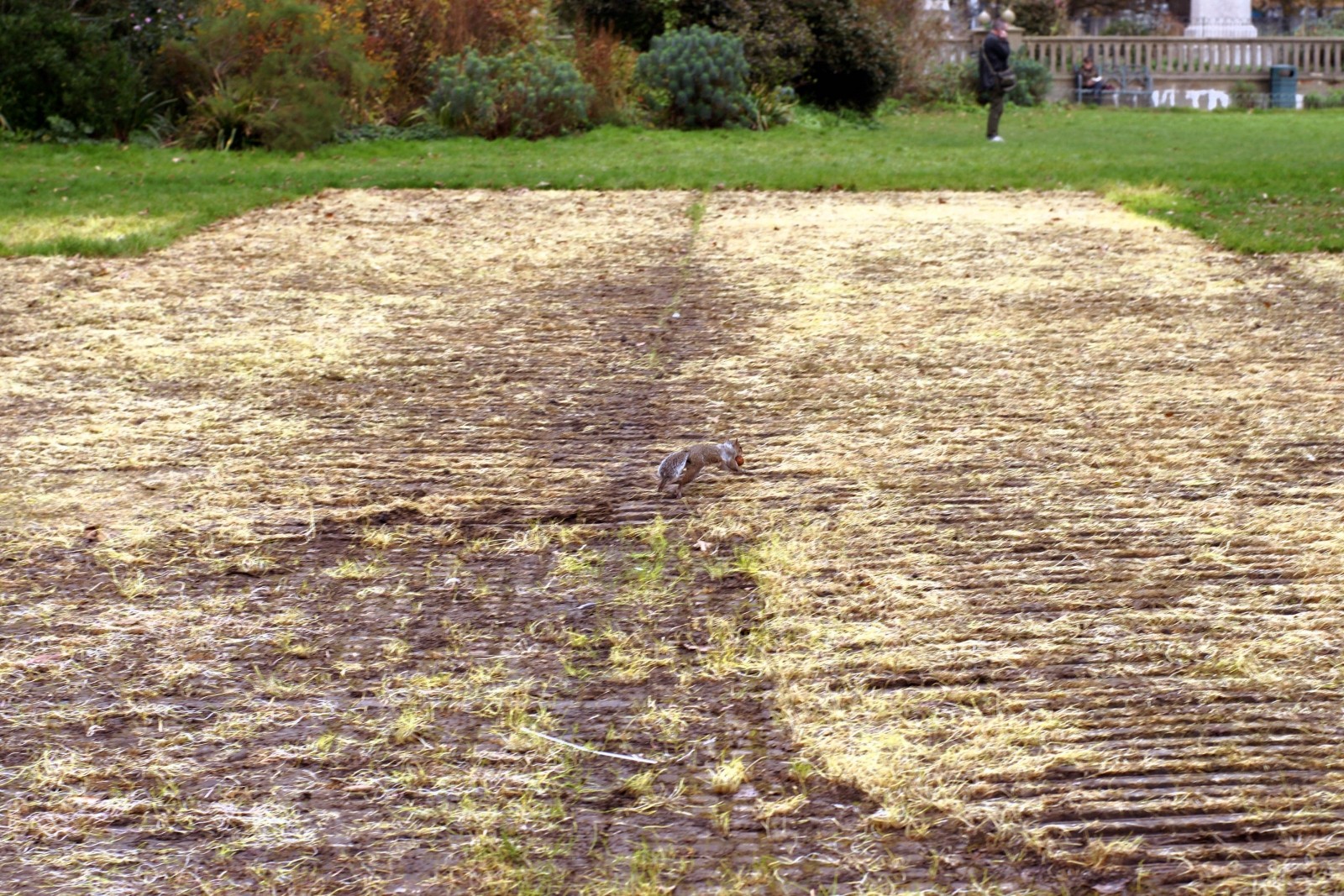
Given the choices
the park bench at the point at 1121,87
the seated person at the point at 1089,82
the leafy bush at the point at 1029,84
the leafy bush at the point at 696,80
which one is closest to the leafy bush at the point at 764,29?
the leafy bush at the point at 696,80

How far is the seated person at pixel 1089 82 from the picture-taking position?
27953mm

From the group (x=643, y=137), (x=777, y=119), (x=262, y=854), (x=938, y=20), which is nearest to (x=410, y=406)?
(x=262, y=854)

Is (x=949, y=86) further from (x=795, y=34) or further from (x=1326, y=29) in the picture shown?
(x=1326, y=29)

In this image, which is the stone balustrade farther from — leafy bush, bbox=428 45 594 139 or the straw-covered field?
the straw-covered field

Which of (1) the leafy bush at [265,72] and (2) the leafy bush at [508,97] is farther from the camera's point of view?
(2) the leafy bush at [508,97]

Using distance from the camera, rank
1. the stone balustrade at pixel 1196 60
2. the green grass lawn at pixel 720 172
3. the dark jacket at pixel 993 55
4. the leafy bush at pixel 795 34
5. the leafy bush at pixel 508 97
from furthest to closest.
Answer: the stone balustrade at pixel 1196 60 < the leafy bush at pixel 795 34 < the dark jacket at pixel 993 55 < the leafy bush at pixel 508 97 < the green grass lawn at pixel 720 172

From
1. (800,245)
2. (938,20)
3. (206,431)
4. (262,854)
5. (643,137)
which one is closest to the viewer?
(262,854)

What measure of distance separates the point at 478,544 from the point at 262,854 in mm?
1525

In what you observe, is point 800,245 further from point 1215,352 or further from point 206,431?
point 206,431

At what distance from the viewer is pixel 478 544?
382 centimetres

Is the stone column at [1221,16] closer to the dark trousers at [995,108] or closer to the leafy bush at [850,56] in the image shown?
the leafy bush at [850,56]

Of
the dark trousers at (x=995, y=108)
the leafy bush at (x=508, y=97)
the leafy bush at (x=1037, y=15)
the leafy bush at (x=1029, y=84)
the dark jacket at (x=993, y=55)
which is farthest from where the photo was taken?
the leafy bush at (x=1037, y=15)

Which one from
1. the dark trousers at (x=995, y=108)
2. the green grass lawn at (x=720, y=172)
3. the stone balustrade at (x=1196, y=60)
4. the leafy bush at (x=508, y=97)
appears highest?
the stone balustrade at (x=1196, y=60)

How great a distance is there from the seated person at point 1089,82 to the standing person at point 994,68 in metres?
10.9
